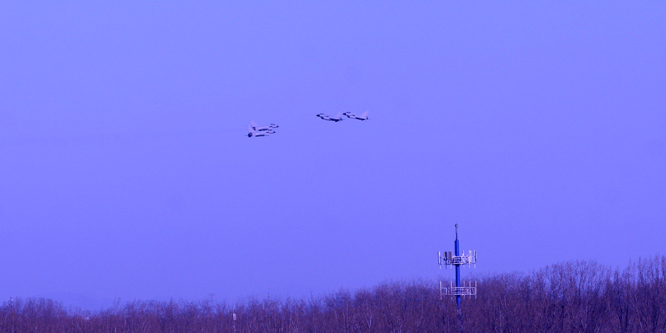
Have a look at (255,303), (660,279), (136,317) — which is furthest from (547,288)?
(136,317)

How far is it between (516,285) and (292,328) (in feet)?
104

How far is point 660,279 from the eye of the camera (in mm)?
74188

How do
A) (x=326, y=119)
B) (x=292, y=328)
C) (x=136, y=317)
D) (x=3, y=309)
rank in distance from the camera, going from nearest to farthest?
(x=326, y=119) < (x=292, y=328) < (x=136, y=317) < (x=3, y=309)

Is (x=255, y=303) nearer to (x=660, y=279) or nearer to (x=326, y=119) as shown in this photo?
(x=660, y=279)

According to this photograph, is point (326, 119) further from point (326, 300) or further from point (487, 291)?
point (326, 300)

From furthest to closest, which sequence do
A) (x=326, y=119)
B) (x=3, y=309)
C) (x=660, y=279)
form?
1. (x=3, y=309)
2. (x=660, y=279)
3. (x=326, y=119)

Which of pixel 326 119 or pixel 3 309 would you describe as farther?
pixel 3 309

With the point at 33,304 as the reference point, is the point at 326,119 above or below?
above

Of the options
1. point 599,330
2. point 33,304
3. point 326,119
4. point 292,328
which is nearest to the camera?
point 326,119

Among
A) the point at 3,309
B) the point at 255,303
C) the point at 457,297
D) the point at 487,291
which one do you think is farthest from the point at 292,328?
the point at 3,309

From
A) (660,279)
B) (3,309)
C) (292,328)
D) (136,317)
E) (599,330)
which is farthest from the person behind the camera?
(3,309)

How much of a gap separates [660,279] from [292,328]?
111 feet

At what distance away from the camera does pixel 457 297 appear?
70.4 meters

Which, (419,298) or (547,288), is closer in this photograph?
(547,288)
